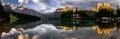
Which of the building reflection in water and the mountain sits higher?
the mountain

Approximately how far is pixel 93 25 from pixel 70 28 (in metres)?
0.29

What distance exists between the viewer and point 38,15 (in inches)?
172

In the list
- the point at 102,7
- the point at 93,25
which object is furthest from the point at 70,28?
the point at 102,7

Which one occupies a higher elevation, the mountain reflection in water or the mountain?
the mountain

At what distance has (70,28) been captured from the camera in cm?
433

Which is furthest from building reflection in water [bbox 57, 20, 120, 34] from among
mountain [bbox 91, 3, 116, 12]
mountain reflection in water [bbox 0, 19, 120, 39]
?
mountain [bbox 91, 3, 116, 12]

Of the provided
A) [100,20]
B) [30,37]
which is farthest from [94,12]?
[30,37]

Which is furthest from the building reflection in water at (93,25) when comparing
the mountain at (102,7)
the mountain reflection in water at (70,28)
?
the mountain at (102,7)

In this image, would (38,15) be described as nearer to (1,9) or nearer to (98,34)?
(1,9)

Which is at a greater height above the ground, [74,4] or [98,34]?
[74,4]

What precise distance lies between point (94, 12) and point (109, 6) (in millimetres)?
198

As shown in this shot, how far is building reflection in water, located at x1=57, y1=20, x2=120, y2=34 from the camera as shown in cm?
431

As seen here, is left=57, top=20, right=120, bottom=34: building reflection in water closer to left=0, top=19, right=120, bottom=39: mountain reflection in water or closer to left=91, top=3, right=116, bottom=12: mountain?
left=0, top=19, right=120, bottom=39: mountain reflection in water

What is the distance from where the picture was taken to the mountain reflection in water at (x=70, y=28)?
4.31 metres
